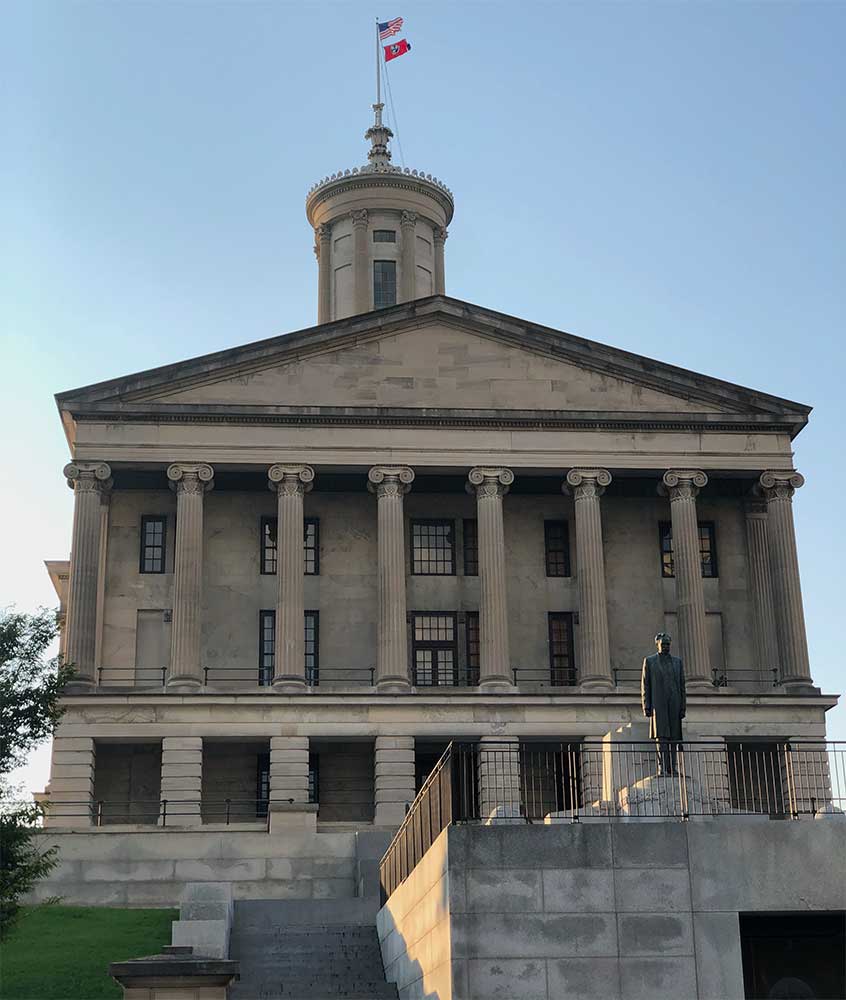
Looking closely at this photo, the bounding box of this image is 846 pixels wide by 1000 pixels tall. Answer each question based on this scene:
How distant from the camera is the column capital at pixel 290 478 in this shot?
188 ft

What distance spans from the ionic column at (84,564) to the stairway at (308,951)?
17.2m

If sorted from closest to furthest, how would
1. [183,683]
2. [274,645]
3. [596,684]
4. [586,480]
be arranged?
[183,683], [596,684], [274,645], [586,480]

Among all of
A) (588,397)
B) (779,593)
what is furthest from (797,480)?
(588,397)

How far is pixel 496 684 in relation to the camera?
2181 inches

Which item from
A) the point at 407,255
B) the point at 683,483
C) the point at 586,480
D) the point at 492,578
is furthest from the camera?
the point at 407,255

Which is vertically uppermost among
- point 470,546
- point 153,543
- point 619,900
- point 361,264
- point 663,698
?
point 361,264

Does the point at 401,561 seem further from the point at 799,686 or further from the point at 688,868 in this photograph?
the point at 688,868

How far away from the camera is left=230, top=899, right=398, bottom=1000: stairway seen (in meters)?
32.2

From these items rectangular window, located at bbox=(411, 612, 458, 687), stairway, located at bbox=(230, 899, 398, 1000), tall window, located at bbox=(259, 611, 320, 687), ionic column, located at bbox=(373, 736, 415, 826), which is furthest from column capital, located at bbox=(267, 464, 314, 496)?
stairway, located at bbox=(230, 899, 398, 1000)

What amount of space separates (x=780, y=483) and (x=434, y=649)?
44.4 ft

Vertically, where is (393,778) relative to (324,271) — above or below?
below

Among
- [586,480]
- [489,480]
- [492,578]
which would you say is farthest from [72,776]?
[586,480]

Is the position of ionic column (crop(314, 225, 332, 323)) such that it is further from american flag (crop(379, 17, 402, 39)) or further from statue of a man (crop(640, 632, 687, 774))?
statue of a man (crop(640, 632, 687, 774))

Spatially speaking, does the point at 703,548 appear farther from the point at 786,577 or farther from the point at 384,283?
the point at 384,283
